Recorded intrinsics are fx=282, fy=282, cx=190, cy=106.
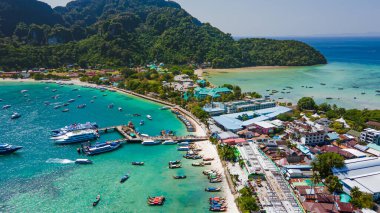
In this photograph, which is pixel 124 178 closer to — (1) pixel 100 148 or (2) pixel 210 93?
(1) pixel 100 148

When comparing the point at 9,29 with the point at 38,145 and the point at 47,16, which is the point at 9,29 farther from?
the point at 38,145

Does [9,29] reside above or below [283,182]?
above

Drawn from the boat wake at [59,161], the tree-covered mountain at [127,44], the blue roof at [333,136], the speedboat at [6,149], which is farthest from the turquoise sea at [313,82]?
the speedboat at [6,149]

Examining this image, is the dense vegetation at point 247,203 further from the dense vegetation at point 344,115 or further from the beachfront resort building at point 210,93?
the beachfront resort building at point 210,93

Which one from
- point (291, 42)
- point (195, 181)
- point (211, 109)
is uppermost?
point (291, 42)

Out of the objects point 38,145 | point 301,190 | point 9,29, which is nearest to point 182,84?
point 38,145

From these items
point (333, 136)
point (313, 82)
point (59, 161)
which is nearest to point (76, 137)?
point (59, 161)
